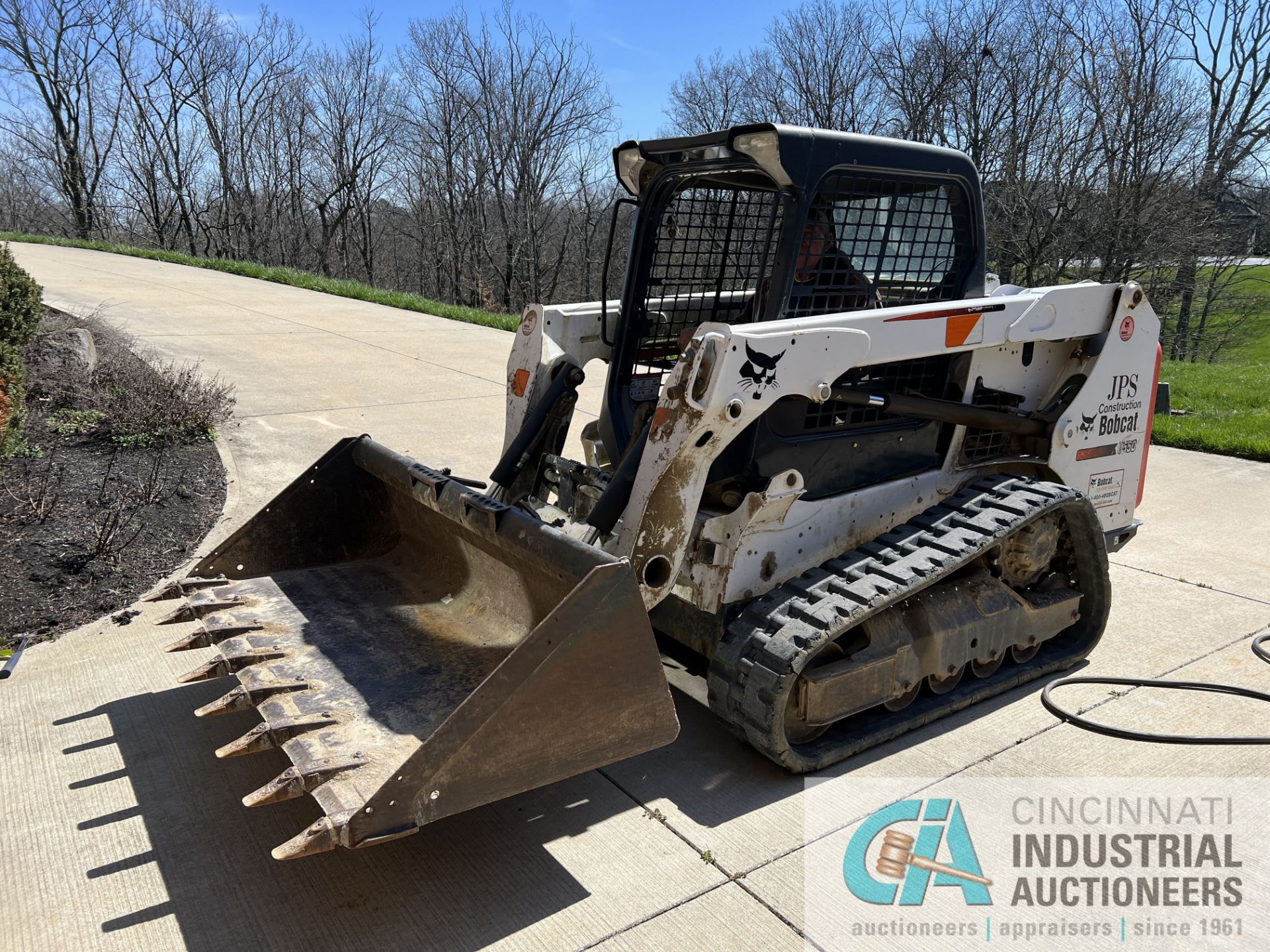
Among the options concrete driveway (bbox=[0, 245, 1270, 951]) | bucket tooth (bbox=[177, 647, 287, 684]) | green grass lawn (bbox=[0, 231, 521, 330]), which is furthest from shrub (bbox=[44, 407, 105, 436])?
green grass lawn (bbox=[0, 231, 521, 330])

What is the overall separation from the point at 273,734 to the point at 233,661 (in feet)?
1.77

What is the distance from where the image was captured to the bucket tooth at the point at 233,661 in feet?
10.9

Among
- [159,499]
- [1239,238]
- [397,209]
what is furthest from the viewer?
[397,209]

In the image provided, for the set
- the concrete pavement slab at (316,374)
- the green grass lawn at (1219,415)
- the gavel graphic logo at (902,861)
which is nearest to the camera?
the gavel graphic logo at (902,861)

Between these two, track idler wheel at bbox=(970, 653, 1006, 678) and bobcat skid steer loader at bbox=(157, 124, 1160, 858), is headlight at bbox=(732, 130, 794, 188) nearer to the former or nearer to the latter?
bobcat skid steer loader at bbox=(157, 124, 1160, 858)

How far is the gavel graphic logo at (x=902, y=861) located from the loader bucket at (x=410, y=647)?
2.48ft

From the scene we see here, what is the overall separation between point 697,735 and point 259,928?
5.42 ft

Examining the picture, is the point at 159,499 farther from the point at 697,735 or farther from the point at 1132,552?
the point at 1132,552

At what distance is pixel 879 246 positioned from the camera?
156 inches

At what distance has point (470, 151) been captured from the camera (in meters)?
29.5

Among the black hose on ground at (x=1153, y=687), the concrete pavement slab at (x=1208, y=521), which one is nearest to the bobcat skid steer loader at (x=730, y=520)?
the black hose on ground at (x=1153, y=687)

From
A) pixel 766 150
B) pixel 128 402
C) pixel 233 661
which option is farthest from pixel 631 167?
pixel 128 402

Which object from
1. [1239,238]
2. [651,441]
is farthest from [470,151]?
[651,441]

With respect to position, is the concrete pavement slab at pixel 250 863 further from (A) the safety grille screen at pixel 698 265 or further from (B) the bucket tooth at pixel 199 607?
(A) the safety grille screen at pixel 698 265
